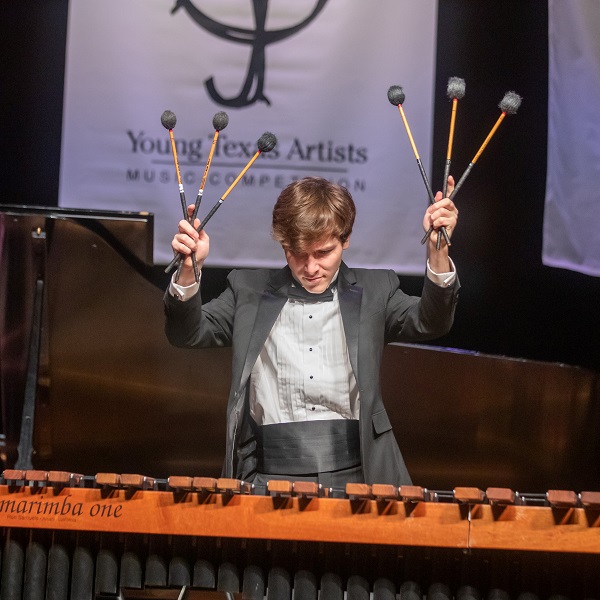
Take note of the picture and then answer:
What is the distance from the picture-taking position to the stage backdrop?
15.5ft

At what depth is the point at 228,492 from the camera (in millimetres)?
2561

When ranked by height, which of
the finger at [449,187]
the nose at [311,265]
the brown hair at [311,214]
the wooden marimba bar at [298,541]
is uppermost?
the finger at [449,187]

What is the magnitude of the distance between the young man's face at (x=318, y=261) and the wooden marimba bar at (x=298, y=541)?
65cm

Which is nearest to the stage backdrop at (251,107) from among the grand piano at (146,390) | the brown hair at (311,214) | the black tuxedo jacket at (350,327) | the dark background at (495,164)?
the dark background at (495,164)

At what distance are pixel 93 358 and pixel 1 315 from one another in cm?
37

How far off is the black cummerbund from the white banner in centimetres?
180

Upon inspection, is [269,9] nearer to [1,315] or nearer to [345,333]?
[1,315]

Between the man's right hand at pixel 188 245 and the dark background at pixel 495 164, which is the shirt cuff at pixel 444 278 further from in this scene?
the dark background at pixel 495 164

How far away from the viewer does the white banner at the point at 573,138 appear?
170 inches

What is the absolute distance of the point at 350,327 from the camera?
2996 millimetres

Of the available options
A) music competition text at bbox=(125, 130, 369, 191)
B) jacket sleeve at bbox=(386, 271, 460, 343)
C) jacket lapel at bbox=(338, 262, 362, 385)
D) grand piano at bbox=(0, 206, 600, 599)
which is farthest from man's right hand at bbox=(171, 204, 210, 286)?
music competition text at bbox=(125, 130, 369, 191)

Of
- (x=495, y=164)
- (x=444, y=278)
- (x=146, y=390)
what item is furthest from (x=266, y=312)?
(x=495, y=164)

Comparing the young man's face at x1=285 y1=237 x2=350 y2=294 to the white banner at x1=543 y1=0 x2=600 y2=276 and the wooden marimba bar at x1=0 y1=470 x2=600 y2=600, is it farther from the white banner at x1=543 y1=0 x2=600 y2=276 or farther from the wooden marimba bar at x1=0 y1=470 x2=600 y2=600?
the white banner at x1=543 y1=0 x2=600 y2=276

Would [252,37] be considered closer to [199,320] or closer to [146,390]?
[146,390]
